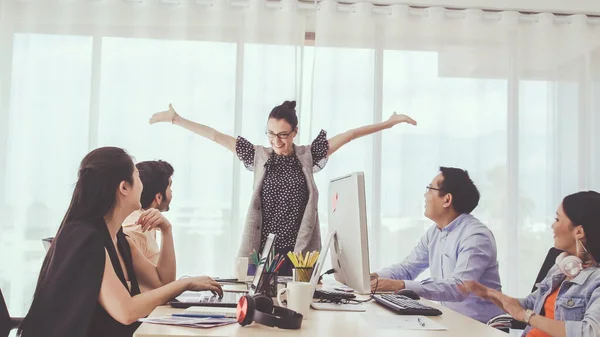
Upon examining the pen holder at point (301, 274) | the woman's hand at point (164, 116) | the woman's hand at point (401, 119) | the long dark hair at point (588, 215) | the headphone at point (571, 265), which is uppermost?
the woman's hand at point (401, 119)

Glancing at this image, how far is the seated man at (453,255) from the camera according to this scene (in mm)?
2229

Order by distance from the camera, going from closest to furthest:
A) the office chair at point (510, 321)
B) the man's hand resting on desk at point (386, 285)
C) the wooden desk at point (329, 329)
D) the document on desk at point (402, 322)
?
the wooden desk at point (329, 329)
the document on desk at point (402, 322)
the man's hand resting on desk at point (386, 285)
the office chair at point (510, 321)

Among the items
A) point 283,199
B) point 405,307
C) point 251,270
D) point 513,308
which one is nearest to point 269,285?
point 405,307

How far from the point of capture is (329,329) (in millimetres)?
Result: 1450

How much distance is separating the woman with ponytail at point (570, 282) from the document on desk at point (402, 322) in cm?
46

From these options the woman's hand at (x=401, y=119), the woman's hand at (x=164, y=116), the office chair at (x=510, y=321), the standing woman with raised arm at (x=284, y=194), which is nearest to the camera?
the office chair at (x=510, y=321)

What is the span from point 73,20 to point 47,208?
1282mm

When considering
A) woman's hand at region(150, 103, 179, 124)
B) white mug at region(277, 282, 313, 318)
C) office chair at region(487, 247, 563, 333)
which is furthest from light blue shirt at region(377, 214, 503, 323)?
woman's hand at region(150, 103, 179, 124)

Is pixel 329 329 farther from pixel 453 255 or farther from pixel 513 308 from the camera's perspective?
pixel 453 255

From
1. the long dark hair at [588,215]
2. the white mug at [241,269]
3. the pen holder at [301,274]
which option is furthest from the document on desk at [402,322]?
the white mug at [241,269]

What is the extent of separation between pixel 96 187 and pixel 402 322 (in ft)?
2.98

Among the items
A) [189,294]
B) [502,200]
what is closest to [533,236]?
[502,200]

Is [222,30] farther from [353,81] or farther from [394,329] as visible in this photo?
[394,329]

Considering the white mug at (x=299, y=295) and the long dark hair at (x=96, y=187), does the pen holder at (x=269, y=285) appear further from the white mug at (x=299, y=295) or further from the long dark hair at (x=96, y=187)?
the long dark hair at (x=96, y=187)
